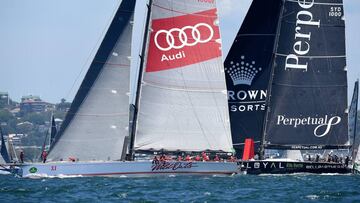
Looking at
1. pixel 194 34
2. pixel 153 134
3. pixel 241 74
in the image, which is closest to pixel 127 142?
pixel 153 134

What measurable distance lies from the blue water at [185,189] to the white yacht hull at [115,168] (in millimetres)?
396

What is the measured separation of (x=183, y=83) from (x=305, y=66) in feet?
28.5

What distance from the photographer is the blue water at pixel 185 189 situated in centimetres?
4572

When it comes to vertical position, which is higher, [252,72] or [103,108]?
[252,72]

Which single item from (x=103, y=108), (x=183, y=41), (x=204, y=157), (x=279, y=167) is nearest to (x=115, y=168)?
(x=103, y=108)

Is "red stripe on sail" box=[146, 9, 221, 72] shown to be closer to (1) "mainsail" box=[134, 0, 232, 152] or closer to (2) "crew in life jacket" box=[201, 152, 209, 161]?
(1) "mainsail" box=[134, 0, 232, 152]

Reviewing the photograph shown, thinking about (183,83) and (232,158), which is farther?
(232,158)

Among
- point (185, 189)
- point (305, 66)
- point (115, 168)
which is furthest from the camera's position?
point (305, 66)

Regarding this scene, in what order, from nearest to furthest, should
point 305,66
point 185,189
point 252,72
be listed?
point 185,189
point 305,66
point 252,72

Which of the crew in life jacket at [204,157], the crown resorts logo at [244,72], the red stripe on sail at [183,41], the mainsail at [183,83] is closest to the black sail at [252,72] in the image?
the crown resorts logo at [244,72]

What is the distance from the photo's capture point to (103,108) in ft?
184

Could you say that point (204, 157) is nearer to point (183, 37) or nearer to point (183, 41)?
point (183, 41)

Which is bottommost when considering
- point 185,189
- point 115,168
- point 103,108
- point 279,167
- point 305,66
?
point 185,189

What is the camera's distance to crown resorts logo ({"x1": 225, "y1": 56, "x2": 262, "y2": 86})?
64.9 m
